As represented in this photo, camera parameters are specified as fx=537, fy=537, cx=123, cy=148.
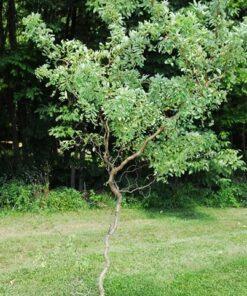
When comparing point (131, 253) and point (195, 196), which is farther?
point (195, 196)

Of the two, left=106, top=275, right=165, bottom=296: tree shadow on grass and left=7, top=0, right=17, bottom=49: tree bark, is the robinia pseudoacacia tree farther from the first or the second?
left=7, top=0, right=17, bottom=49: tree bark

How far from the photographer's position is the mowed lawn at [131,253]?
19.1ft

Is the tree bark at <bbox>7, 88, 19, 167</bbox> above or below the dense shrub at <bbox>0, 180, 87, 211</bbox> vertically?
above

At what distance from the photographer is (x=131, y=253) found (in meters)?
7.33

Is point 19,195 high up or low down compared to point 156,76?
down

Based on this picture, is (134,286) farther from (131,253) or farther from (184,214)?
(184,214)

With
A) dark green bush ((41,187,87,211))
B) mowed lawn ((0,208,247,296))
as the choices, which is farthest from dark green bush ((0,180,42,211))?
mowed lawn ((0,208,247,296))

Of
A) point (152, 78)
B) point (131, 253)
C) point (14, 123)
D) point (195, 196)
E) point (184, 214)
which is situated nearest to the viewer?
point (152, 78)

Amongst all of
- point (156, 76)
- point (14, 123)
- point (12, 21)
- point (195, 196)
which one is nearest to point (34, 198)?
point (14, 123)

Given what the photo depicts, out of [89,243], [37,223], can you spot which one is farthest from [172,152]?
[37,223]

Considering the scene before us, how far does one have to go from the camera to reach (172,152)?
15.3ft

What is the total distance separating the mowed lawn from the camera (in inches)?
229

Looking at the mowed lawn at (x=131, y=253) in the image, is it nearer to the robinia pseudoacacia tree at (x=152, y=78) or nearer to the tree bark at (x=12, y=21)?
the robinia pseudoacacia tree at (x=152, y=78)

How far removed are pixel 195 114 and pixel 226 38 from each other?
0.68 m
